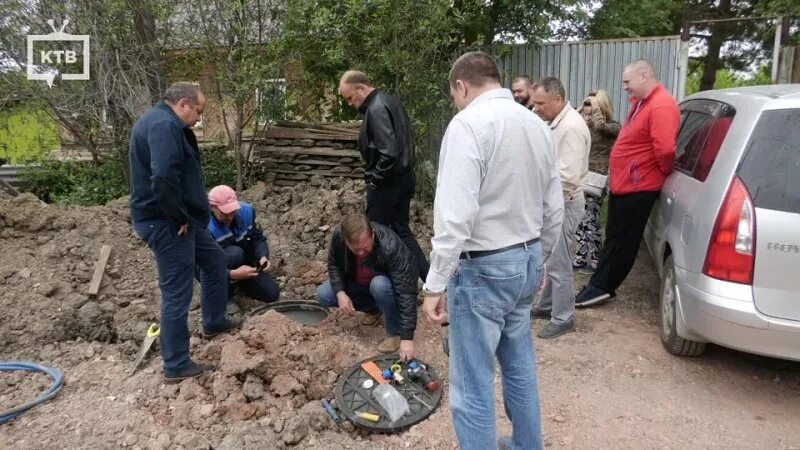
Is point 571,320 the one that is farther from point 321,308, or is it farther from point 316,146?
point 316,146

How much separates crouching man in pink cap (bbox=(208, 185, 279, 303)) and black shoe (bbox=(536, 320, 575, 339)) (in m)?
2.34

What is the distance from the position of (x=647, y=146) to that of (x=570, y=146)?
57 cm

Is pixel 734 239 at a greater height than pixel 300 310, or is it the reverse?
pixel 734 239

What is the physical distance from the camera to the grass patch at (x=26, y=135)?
293 inches

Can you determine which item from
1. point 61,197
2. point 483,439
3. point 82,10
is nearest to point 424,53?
point 82,10

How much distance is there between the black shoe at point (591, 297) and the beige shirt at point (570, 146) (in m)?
0.97

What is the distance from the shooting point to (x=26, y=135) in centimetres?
877

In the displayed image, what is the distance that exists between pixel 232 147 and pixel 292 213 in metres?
1.88

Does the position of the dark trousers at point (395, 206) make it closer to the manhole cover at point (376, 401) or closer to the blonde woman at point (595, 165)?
the manhole cover at point (376, 401)

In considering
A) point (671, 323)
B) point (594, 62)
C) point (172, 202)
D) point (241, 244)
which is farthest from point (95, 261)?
point (594, 62)

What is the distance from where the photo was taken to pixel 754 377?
357 centimetres

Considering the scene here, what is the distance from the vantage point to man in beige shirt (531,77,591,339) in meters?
4.05

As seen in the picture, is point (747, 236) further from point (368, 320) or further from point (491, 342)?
point (368, 320)

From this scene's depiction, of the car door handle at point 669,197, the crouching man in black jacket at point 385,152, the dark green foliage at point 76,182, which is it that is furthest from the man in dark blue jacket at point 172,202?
the dark green foliage at point 76,182
